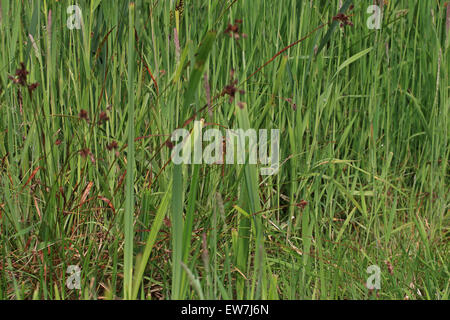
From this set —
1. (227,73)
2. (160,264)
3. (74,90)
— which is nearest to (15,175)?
(74,90)

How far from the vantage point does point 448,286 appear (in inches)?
46.8

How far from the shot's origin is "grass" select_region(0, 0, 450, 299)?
1.13 metres

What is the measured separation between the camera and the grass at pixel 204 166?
3.72 feet

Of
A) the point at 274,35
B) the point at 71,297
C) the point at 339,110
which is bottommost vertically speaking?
the point at 71,297

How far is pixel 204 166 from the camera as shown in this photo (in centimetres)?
138

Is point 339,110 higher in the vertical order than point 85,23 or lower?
lower

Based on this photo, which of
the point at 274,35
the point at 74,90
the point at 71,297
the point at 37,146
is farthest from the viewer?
the point at 274,35

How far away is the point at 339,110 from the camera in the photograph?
1678 mm

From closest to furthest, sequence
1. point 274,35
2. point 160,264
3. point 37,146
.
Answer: point 160,264 < point 37,146 < point 274,35

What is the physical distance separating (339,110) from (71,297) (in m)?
0.93

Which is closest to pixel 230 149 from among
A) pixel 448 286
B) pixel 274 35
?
pixel 274 35

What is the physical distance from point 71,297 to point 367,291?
1.98 feet

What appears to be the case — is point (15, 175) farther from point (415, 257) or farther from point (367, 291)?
point (415, 257)

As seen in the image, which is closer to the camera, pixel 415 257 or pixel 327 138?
pixel 415 257
